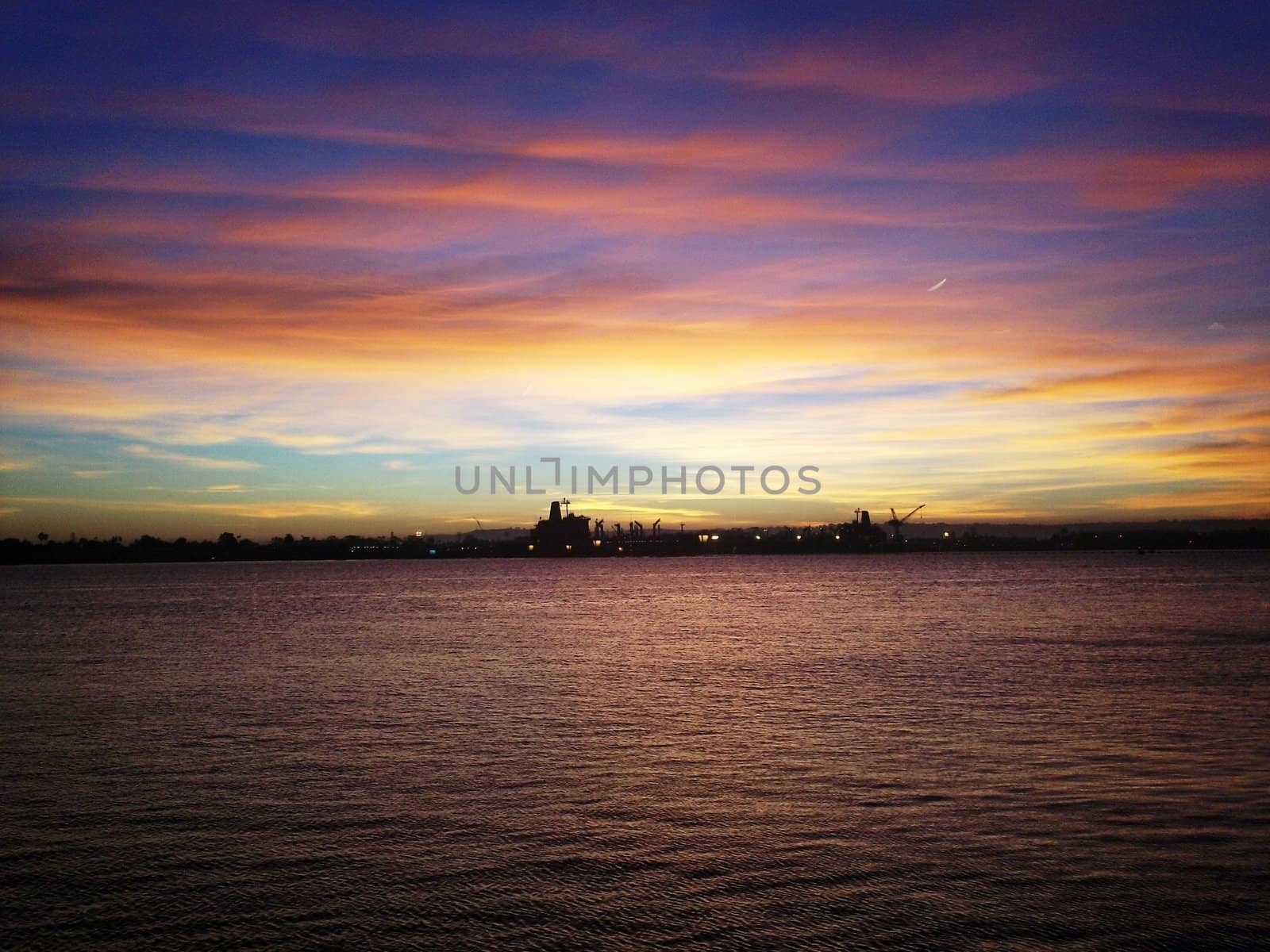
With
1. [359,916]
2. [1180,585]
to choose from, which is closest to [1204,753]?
[359,916]

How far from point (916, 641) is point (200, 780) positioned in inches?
1786

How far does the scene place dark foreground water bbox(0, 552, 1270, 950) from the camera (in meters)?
15.0

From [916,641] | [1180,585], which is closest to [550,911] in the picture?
[916,641]

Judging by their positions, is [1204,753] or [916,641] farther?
[916,641]

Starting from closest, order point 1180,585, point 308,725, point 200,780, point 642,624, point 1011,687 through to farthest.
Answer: point 200,780, point 308,725, point 1011,687, point 642,624, point 1180,585

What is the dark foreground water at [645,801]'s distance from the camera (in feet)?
49.2

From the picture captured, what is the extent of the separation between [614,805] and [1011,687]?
76.0 ft

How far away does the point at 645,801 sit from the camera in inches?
858

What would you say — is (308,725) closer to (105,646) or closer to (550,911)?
(550,911)

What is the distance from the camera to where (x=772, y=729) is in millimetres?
30688

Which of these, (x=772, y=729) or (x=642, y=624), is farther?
(x=642, y=624)

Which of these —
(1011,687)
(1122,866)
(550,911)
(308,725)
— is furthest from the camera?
(1011,687)

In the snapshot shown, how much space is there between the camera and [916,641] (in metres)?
61.1

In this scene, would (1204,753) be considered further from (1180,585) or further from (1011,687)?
(1180,585)
